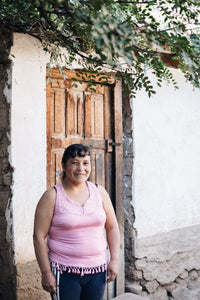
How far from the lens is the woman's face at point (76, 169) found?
2783 millimetres

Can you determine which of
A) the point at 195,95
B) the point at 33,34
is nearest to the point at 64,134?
the point at 33,34

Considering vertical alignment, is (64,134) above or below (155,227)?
above

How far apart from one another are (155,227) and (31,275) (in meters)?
1.79

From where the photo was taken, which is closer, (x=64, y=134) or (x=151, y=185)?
(x=64, y=134)

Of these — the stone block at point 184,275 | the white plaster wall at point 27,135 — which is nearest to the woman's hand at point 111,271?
the white plaster wall at point 27,135

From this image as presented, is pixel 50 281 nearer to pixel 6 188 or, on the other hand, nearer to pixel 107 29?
pixel 6 188

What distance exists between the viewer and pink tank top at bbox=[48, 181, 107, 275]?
2619 millimetres

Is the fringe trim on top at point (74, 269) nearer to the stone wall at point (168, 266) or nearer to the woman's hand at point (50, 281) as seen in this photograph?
the woman's hand at point (50, 281)

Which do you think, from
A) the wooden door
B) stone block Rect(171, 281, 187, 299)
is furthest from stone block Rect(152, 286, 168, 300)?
the wooden door

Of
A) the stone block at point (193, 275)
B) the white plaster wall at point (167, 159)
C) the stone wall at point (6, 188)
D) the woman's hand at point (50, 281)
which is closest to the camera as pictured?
the woman's hand at point (50, 281)

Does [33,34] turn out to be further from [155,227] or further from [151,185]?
[155,227]

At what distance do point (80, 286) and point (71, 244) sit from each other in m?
0.28

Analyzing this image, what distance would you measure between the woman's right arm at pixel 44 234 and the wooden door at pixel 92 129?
52.0 inches

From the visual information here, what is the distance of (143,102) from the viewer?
4727mm
